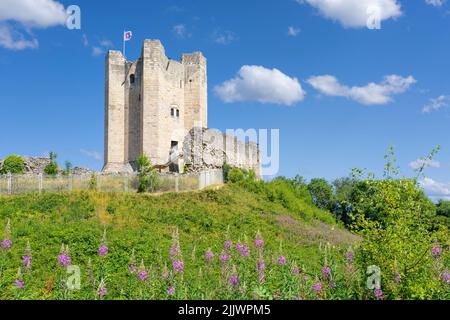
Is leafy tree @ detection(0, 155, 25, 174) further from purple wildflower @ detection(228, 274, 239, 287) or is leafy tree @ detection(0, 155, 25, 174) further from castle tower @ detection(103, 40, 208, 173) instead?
purple wildflower @ detection(228, 274, 239, 287)

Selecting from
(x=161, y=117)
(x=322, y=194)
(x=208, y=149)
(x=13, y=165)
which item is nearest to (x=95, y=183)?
(x=13, y=165)

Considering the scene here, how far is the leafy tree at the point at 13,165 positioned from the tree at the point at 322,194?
3332 cm

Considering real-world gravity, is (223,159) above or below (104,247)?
above

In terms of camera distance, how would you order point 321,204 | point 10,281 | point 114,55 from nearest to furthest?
point 10,281, point 114,55, point 321,204

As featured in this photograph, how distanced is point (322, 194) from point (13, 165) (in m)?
34.9

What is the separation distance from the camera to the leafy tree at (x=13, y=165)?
33469 millimetres

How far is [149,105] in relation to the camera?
38.8 m

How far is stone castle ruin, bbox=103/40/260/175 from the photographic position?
126 feet

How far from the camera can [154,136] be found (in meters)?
38.7

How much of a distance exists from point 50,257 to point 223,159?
2420cm

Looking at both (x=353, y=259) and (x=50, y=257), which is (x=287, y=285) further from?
(x=50, y=257)

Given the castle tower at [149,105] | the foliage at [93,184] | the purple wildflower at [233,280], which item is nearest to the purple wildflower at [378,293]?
the purple wildflower at [233,280]

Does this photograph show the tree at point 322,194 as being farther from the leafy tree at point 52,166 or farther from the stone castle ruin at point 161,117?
the leafy tree at point 52,166
